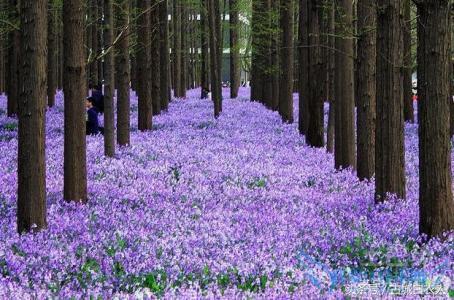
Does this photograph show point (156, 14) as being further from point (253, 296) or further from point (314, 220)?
point (253, 296)

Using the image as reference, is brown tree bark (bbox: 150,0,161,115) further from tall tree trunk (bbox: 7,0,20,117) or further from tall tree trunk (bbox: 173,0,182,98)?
tall tree trunk (bbox: 173,0,182,98)

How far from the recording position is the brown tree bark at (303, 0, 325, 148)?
59.4ft

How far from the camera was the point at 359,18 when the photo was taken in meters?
12.1

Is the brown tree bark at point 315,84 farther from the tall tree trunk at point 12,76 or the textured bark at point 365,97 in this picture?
the tall tree trunk at point 12,76

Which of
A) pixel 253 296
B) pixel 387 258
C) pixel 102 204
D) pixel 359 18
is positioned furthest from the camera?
pixel 359 18

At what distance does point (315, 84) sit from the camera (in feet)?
60.4

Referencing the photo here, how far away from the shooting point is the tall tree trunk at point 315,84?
59.4ft

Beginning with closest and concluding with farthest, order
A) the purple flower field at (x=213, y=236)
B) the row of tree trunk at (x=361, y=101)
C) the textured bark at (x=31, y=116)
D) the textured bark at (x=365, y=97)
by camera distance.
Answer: the purple flower field at (x=213, y=236) → the row of tree trunk at (x=361, y=101) → the textured bark at (x=31, y=116) → the textured bark at (x=365, y=97)

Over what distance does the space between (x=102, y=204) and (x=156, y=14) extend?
17566mm

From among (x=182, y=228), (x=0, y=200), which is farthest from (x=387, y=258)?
(x=0, y=200)

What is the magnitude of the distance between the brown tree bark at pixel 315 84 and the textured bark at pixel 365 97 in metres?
5.76

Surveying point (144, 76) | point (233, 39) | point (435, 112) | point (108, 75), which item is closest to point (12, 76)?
point (144, 76)

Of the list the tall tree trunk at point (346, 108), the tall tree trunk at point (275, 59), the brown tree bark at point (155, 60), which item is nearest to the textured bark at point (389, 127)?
the tall tree trunk at point (346, 108)

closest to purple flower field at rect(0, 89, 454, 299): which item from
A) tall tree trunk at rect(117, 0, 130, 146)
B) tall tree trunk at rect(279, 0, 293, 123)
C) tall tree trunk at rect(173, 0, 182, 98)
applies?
Result: tall tree trunk at rect(117, 0, 130, 146)
